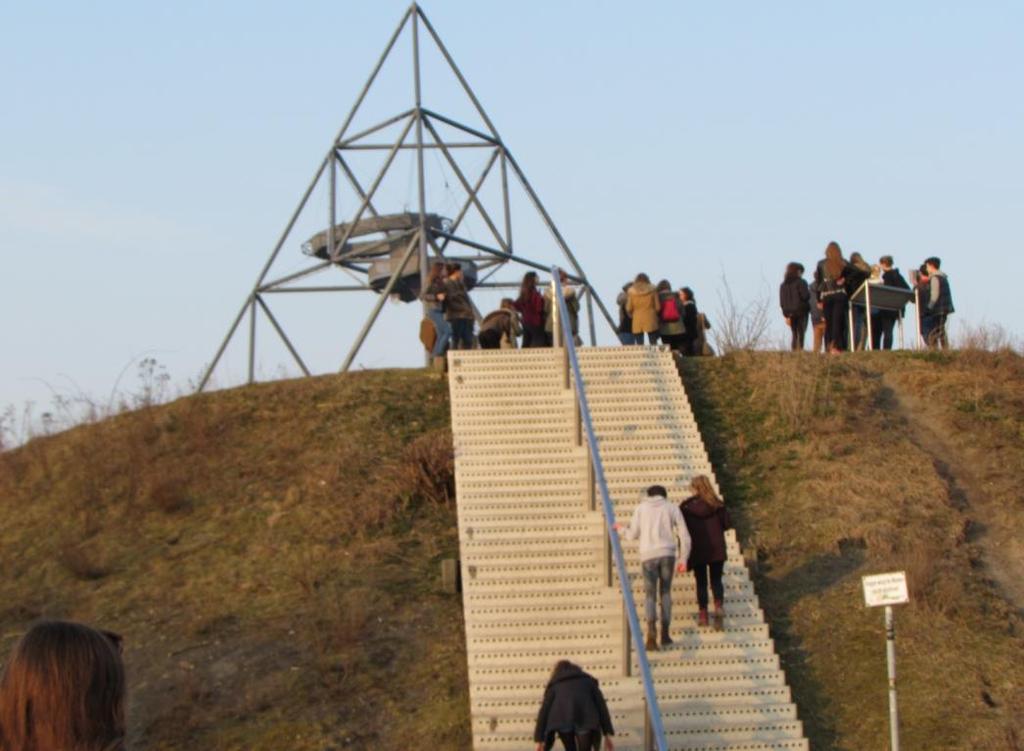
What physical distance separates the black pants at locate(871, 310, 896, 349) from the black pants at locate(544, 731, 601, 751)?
1207cm

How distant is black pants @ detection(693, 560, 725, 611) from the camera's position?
14023mm

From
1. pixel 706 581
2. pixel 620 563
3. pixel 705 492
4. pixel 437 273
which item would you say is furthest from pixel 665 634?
pixel 437 273

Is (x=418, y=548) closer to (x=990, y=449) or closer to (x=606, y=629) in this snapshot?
(x=606, y=629)

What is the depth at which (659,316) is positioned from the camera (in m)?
21.0

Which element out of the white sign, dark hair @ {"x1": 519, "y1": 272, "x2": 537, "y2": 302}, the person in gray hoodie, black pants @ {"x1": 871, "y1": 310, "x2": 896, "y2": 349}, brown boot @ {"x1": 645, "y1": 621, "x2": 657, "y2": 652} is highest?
dark hair @ {"x1": 519, "y1": 272, "x2": 537, "y2": 302}

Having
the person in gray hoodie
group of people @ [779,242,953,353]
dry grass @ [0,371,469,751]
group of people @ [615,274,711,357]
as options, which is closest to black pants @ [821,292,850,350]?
group of people @ [779,242,953,353]

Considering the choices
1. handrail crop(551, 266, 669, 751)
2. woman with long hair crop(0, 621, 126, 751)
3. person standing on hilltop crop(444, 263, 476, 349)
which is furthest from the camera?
person standing on hilltop crop(444, 263, 476, 349)

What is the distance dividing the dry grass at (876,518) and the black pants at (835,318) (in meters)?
1.27

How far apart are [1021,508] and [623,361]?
475cm

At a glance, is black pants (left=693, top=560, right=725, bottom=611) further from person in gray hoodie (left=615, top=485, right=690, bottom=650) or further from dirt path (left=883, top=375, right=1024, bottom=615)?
dirt path (left=883, top=375, right=1024, bottom=615)

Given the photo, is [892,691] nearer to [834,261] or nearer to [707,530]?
[707,530]

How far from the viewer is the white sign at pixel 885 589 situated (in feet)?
41.2

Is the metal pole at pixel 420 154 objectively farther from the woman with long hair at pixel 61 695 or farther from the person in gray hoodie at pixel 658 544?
the woman with long hair at pixel 61 695

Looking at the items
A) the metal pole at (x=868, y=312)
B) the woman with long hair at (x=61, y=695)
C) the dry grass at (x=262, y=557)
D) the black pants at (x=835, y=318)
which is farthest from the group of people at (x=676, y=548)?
the woman with long hair at (x=61, y=695)
